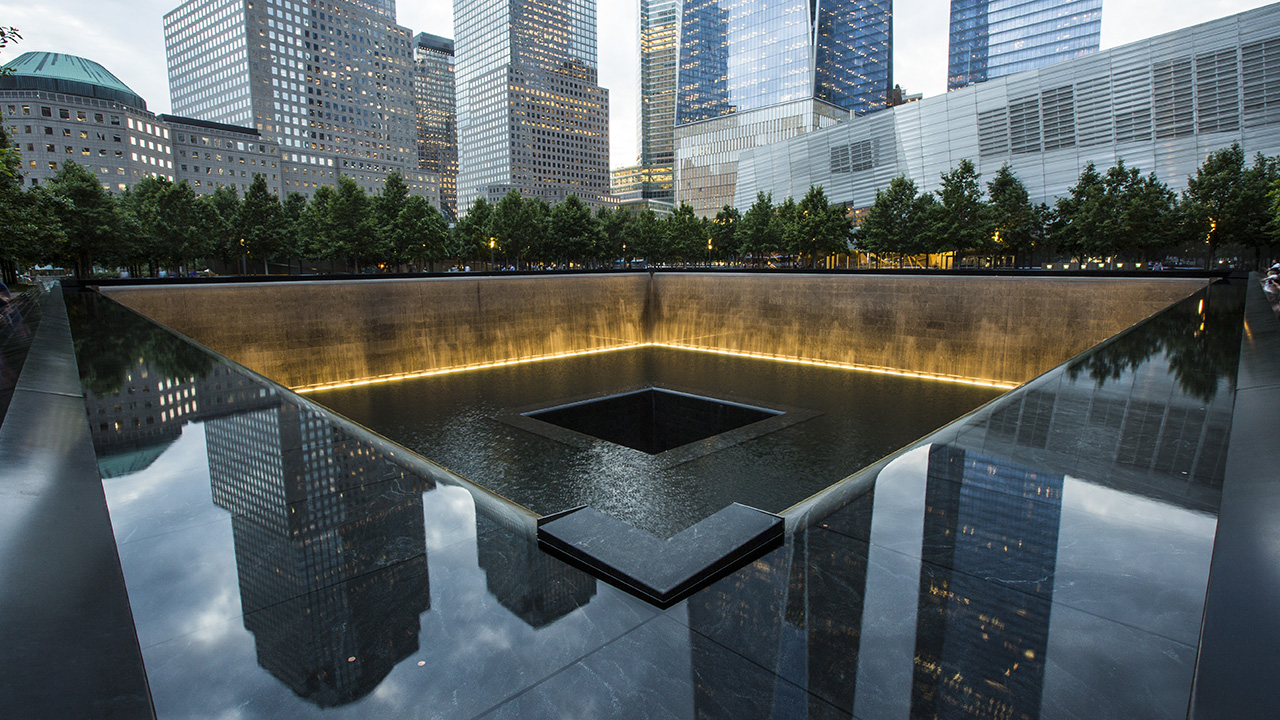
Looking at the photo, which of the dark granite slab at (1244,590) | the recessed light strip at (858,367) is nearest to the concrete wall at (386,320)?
the recessed light strip at (858,367)

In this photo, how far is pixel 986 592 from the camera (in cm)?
327

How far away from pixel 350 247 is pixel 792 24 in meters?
78.5

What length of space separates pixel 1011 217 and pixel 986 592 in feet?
147

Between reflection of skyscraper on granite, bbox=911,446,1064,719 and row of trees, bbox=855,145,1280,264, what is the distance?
129 feet

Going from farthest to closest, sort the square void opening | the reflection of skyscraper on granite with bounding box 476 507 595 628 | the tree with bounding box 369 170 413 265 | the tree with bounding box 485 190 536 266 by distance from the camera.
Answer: the tree with bounding box 485 190 536 266
the tree with bounding box 369 170 413 265
the square void opening
the reflection of skyscraper on granite with bounding box 476 507 595 628

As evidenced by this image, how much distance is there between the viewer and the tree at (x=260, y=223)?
42.6 meters

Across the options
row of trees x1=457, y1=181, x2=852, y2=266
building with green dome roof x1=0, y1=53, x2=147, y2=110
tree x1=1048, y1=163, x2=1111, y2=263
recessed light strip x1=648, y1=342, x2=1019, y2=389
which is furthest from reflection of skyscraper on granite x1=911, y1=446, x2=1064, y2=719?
building with green dome roof x1=0, y1=53, x2=147, y2=110

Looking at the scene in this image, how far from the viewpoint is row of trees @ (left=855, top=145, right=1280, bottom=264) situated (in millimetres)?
33844

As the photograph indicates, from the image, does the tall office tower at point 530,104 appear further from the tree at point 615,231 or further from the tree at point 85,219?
the tree at point 85,219

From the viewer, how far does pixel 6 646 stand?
82.2 inches

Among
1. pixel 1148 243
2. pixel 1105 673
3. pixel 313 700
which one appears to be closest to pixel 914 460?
pixel 1105 673

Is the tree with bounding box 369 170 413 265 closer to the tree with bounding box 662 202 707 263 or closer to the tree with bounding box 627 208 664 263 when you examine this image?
the tree with bounding box 627 208 664 263

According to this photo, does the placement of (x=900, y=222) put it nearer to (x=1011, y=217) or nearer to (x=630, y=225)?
(x=1011, y=217)

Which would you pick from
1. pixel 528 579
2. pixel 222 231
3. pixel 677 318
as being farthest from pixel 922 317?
pixel 222 231
